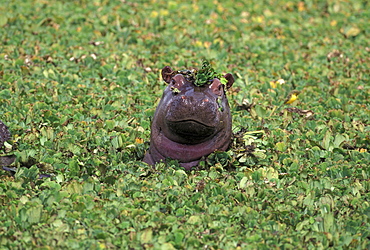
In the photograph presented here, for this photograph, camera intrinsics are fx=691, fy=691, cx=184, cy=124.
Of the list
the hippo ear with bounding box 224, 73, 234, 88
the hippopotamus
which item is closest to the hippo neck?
the hippopotamus

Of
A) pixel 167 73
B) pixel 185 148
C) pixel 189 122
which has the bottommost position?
pixel 185 148

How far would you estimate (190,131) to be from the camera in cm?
648

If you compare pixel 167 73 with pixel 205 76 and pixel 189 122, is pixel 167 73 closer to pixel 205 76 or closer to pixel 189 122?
pixel 205 76

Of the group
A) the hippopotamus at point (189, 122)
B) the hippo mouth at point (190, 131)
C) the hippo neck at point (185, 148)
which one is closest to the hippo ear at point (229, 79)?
the hippopotamus at point (189, 122)

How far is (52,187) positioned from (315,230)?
2.41 meters

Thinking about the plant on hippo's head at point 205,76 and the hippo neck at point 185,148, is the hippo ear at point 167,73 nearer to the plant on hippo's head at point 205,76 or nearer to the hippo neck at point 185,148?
the plant on hippo's head at point 205,76

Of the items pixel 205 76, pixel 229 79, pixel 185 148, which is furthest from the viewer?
→ pixel 229 79

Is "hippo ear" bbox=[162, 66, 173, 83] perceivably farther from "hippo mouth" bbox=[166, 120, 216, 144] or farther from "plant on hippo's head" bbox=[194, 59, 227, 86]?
"hippo mouth" bbox=[166, 120, 216, 144]

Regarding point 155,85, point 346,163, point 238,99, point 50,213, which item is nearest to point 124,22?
point 155,85

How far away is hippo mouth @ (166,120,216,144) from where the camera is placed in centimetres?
641

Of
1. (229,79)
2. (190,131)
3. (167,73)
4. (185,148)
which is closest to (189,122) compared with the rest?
(190,131)

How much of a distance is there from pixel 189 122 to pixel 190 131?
0.13m

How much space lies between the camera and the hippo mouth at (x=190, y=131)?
6.41 meters

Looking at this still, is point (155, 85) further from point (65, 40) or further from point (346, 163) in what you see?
point (346, 163)
